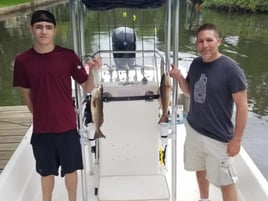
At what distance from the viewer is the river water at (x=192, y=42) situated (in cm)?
634

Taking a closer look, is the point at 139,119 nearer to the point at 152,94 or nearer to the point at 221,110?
Answer: the point at 152,94

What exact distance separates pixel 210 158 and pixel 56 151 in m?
1.09

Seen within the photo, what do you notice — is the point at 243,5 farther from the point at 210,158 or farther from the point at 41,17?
the point at 41,17

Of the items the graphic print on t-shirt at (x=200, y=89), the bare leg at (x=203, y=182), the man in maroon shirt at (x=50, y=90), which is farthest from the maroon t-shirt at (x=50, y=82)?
the bare leg at (x=203, y=182)

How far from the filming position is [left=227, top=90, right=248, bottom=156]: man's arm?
2.37m

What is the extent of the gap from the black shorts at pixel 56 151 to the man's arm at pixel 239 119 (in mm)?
1073

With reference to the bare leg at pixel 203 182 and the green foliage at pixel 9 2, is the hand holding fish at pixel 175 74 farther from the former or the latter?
the green foliage at pixel 9 2

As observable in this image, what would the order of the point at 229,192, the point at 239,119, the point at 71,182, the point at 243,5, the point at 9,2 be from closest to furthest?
the point at 239,119
the point at 229,192
the point at 71,182
the point at 243,5
the point at 9,2

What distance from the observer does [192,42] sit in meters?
15.1

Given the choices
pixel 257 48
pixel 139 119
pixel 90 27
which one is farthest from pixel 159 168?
pixel 90 27

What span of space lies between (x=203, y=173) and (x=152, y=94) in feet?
2.36

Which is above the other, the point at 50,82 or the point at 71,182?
the point at 50,82

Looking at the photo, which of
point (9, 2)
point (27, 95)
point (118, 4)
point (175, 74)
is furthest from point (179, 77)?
point (9, 2)

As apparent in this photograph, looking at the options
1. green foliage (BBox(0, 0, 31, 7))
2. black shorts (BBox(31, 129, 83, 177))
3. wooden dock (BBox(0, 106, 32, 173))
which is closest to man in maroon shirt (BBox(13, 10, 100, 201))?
black shorts (BBox(31, 129, 83, 177))
